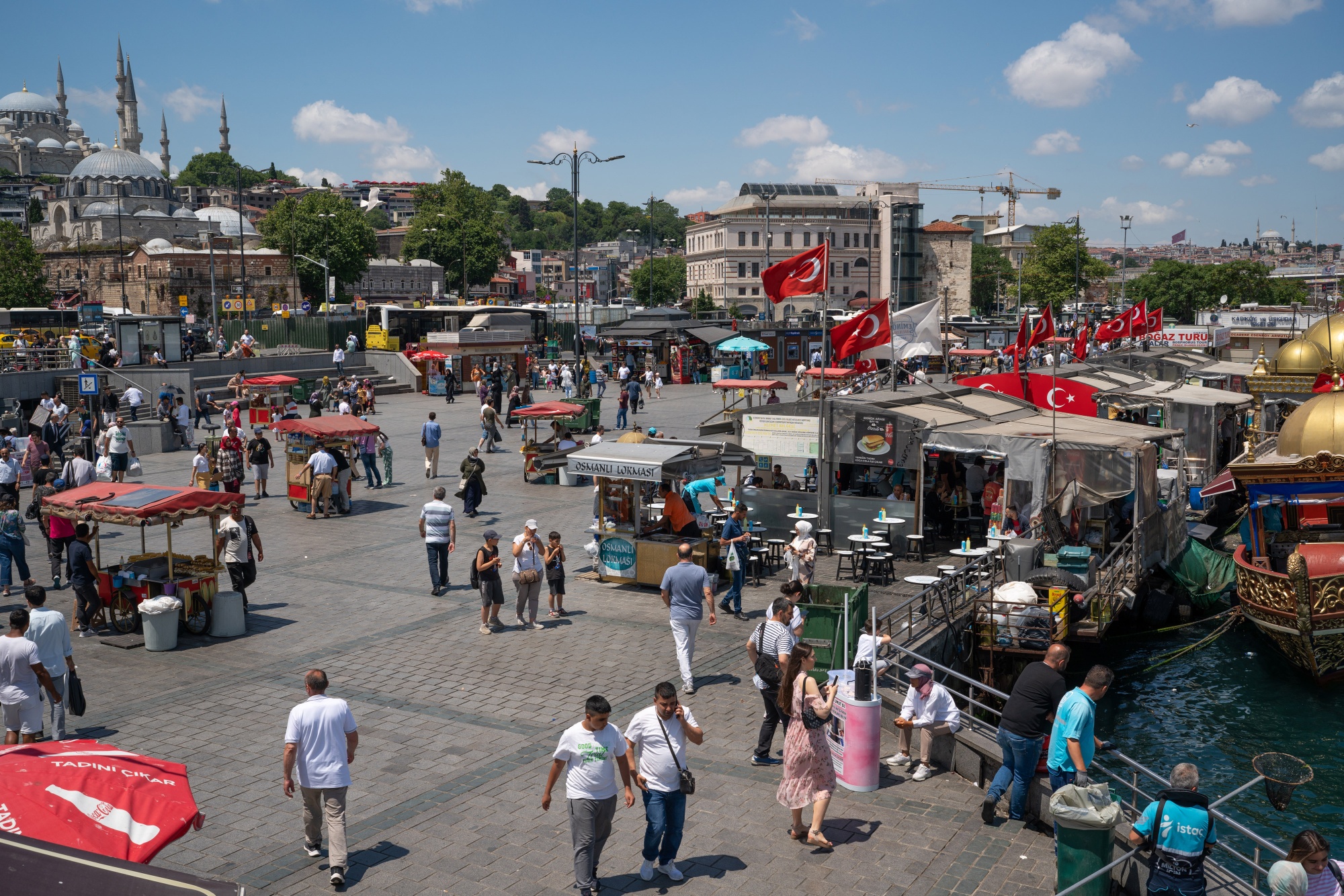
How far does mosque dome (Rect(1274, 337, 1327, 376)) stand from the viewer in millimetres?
27781

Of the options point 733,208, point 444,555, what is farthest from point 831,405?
point 733,208

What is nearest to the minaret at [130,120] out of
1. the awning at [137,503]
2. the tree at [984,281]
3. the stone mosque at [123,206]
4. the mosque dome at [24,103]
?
the stone mosque at [123,206]

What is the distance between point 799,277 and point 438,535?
22.9 feet

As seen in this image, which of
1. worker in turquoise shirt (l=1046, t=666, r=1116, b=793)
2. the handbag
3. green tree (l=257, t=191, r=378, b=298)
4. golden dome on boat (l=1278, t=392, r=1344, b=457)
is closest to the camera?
the handbag

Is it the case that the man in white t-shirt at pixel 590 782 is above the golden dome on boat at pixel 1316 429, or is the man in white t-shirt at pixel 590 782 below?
below

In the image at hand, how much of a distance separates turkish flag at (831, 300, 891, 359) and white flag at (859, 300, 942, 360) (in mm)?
1894

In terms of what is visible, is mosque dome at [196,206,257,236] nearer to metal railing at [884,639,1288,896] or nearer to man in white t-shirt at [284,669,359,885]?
metal railing at [884,639,1288,896]

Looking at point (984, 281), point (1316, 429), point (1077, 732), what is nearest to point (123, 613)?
point (1077, 732)

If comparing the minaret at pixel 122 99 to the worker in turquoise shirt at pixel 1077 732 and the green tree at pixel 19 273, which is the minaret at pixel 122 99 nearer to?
the green tree at pixel 19 273

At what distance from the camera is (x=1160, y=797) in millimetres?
7199

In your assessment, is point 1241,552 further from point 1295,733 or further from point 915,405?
point 915,405

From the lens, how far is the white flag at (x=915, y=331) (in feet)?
66.8

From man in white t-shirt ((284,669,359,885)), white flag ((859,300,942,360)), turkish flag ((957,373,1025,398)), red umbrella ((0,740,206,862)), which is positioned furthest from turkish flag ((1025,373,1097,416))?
red umbrella ((0,740,206,862))

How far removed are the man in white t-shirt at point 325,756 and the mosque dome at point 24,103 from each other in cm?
22266
